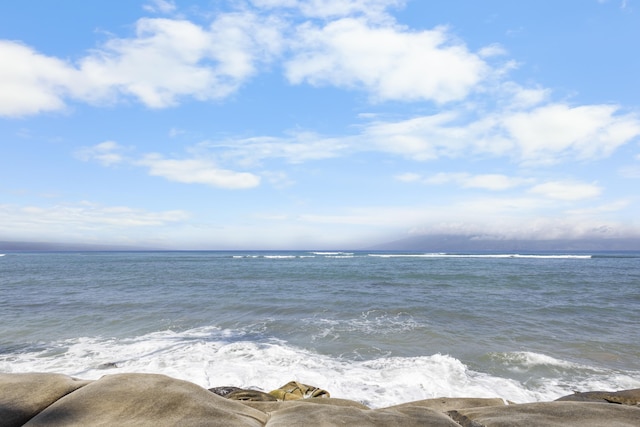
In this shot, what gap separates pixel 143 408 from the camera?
408 cm

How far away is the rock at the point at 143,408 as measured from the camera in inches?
149

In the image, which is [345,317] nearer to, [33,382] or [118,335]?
[118,335]

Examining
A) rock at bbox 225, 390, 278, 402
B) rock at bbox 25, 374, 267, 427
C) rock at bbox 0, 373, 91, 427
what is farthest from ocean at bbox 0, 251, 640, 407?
rock at bbox 25, 374, 267, 427

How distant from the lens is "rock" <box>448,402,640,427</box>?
13.1 feet

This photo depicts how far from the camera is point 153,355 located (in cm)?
1170

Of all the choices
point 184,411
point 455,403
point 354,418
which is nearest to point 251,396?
point 184,411

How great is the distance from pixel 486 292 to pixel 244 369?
68.8 ft

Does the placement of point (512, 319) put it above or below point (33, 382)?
below

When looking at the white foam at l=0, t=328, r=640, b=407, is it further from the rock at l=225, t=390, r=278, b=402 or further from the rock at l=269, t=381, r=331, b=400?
the rock at l=225, t=390, r=278, b=402

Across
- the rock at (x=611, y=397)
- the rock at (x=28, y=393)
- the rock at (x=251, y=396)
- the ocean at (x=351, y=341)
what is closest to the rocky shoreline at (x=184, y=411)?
the rock at (x=28, y=393)

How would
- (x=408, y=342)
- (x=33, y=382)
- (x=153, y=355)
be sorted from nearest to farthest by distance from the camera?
(x=33, y=382) → (x=153, y=355) → (x=408, y=342)

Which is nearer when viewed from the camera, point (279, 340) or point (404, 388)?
point (404, 388)

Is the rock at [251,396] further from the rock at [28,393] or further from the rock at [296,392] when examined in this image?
the rock at [28,393]

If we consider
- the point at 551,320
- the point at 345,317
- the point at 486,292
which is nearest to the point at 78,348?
the point at 345,317
